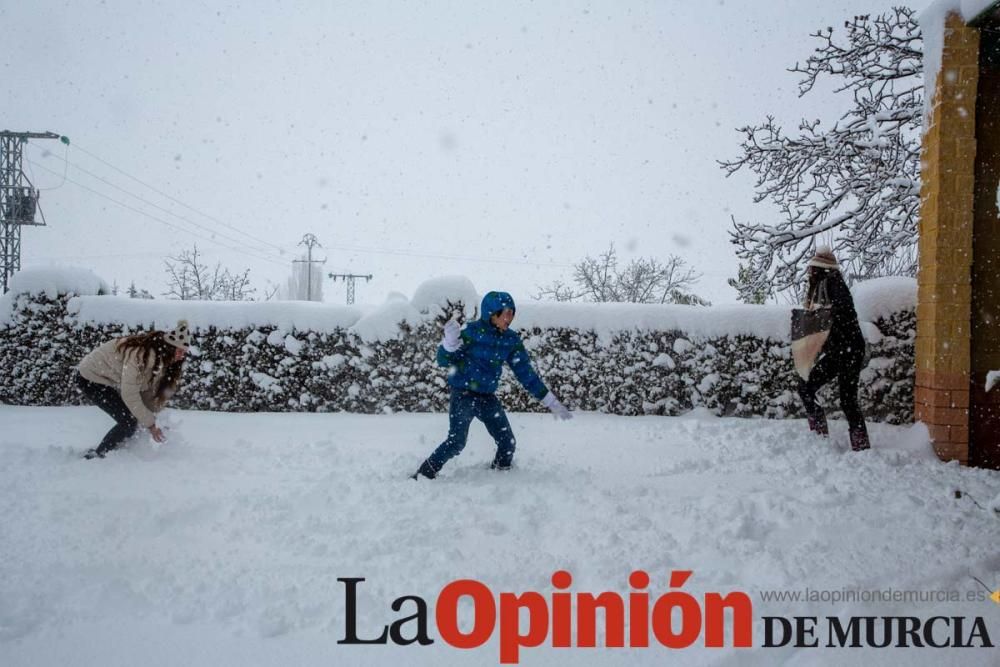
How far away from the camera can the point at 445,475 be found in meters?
4.47

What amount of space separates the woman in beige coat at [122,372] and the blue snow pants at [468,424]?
2.70 meters

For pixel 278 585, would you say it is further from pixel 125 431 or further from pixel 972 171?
pixel 972 171

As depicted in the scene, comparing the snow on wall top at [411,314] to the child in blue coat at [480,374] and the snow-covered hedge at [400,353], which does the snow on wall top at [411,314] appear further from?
the child in blue coat at [480,374]

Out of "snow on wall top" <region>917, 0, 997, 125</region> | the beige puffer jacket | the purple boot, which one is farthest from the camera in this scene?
the purple boot

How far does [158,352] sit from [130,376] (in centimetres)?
35

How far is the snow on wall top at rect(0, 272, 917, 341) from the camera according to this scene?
7.42m

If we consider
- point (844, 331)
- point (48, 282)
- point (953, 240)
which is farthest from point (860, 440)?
point (48, 282)

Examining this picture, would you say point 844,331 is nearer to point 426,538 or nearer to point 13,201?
point 426,538

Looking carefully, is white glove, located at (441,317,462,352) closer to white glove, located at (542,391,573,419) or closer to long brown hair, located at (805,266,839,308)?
white glove, located at (542,391,573,419)

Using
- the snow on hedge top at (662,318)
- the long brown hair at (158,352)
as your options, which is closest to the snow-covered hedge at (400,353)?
the snow on hedge top at (662,318)

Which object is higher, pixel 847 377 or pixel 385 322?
pixel 385 322

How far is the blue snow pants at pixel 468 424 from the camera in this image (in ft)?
14.1

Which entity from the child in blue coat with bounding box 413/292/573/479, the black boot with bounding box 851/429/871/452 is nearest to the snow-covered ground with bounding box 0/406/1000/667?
the black boot with bounding box 851/429/871/452

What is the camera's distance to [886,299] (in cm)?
671
